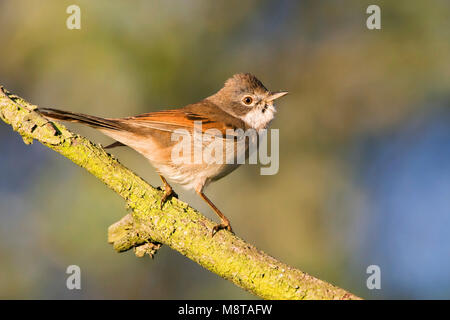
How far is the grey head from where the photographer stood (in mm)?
5543

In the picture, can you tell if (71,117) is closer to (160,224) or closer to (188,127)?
(160,224)

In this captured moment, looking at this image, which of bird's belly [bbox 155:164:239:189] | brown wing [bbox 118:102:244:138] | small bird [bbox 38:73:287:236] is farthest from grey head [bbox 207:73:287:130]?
bird's belly [bbox 155:164:239:189]

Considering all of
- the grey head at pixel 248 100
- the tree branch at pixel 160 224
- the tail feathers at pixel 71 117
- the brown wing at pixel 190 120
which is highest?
the grey head at pixel 248 100

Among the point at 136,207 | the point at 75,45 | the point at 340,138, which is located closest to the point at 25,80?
the point at 75,45

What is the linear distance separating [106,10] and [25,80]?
1.39 metres

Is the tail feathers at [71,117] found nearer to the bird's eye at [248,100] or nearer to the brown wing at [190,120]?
the brown wing at [190,120]

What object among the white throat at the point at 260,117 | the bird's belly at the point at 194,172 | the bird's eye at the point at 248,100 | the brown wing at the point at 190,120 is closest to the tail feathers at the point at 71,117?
the brown wing at the point at 190,120

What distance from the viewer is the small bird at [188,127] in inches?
175

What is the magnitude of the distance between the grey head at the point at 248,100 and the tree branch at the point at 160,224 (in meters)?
1.88

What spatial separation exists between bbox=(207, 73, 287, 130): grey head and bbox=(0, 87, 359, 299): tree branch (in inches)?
74.2

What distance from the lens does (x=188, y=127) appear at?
15.8ft

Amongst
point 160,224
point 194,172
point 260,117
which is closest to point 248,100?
point 260,117

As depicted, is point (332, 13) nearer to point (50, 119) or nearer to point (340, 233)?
point (340, 233)

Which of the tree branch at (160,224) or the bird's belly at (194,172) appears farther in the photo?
the bird's belly at (194,172)
